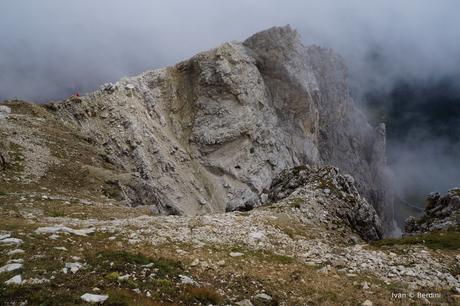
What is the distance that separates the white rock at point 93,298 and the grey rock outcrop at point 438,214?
2508 cm

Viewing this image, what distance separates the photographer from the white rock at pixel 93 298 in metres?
12.0

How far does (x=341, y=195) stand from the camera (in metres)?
32.6

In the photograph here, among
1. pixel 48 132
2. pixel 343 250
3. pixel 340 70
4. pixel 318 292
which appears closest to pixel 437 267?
pixel 343 250

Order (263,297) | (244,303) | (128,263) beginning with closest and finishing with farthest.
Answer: (244,303) → (263,297) → (128,263)

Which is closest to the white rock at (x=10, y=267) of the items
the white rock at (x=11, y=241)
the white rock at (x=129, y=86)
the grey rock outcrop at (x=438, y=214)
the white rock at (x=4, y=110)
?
the white rock at (x=11, y=241)

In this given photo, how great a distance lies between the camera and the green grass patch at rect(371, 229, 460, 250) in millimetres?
23266

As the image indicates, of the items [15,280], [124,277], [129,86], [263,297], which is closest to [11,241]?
[15,280]

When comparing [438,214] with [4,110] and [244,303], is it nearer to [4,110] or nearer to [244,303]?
[244,303]

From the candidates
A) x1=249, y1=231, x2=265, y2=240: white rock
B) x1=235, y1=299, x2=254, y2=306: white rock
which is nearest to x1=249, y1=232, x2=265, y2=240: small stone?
x1=249, y1=231, x2=265, y2=240: white rock

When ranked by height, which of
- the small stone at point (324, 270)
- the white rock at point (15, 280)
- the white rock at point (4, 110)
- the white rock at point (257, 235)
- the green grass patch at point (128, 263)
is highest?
the white rock at point (4, 110)

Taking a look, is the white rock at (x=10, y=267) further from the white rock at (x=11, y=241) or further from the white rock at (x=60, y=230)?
the white rock at (x=60, y=230)

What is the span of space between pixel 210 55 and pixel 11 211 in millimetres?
92837

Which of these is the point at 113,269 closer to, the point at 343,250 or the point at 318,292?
the point at 318,292

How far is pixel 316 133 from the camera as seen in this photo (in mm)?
135000
